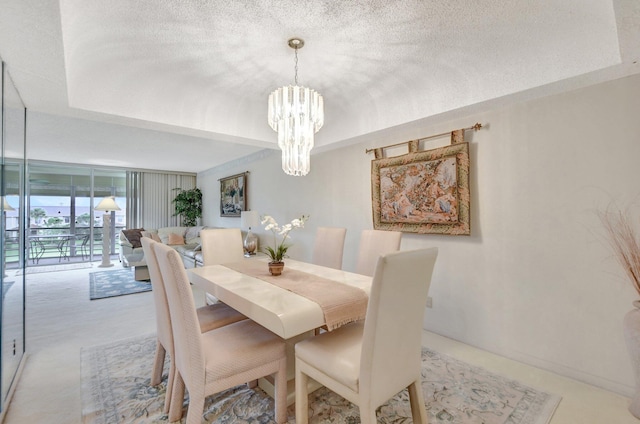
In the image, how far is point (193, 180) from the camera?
331 inches

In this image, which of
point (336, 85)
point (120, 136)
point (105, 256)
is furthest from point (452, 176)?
point (105, 256)

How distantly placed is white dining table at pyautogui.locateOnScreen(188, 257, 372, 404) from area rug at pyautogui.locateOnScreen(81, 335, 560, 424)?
0.73 ft

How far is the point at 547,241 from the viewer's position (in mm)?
2232

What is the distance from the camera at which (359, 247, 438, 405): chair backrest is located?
122 cm

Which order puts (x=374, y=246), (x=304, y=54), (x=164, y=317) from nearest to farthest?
(x=164, y=317) < (x=304, y=54) < (x=374, y=246)

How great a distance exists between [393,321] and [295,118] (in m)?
1.56

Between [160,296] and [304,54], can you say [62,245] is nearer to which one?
[160,296]

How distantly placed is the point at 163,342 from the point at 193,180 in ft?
23.5

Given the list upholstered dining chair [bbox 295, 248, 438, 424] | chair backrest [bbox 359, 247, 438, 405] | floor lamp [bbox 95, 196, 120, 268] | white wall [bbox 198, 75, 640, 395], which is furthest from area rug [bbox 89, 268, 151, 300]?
chair backrest [bbox 359, 247, 438, 405]

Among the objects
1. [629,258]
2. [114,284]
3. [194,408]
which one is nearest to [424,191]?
[629,258]

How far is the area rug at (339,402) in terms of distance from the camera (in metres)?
1.72

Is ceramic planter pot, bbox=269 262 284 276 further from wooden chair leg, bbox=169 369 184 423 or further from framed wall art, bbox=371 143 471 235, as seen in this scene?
framed wall art, bbox=371 143 471 235

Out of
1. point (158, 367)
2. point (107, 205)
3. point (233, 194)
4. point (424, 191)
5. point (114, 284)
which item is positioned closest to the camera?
point (158, 367)

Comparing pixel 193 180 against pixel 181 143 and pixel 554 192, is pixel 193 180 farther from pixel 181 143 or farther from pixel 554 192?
pixel 554 192
